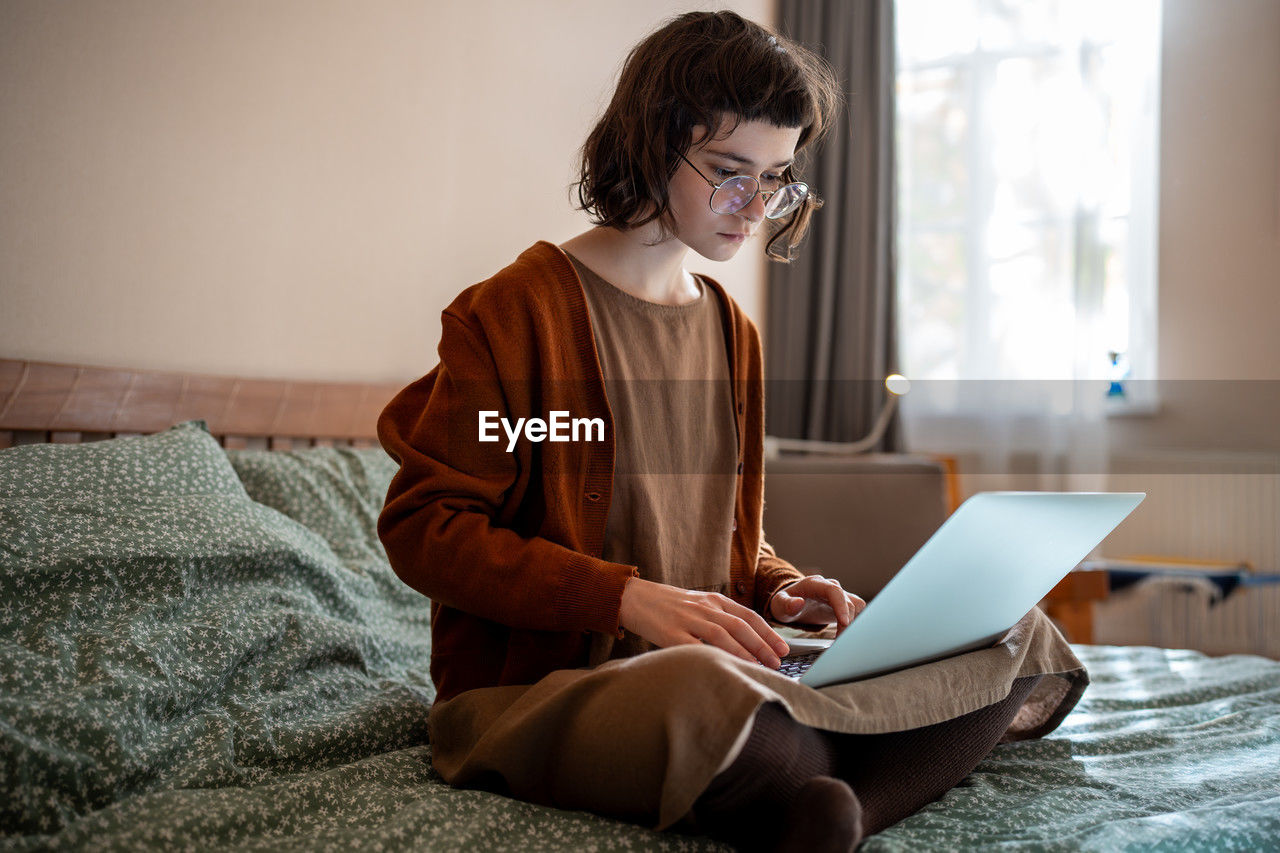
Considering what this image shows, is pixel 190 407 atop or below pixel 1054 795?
atop

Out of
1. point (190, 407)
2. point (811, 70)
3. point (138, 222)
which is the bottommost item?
point (190, 407)

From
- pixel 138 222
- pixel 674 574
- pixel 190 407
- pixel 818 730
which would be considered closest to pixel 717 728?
pixel 818 730

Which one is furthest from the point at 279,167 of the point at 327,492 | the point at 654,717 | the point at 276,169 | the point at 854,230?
the point at 854,230

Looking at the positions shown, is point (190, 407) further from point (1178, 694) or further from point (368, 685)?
point (1178, 694)

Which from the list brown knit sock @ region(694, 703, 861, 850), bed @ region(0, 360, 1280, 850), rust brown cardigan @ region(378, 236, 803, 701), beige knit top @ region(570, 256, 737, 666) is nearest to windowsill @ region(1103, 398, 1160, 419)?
bed @ region(0, 360, 1280, 850)

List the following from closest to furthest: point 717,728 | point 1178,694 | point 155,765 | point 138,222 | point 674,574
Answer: point 717,728 → point 155,765 → point 674,574 → point 1178,694 → point 138,222

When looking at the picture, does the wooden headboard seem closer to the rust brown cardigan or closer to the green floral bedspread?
the green floral bedspread

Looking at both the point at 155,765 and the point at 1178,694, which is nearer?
the point at 155,765

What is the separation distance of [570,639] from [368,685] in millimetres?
322

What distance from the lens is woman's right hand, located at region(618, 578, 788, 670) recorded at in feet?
2.95

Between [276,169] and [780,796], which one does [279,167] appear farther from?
[780,796]

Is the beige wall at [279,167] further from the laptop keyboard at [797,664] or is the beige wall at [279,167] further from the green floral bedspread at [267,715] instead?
the laptop keyboard at [797,664]

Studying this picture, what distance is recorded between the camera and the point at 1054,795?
99 cm

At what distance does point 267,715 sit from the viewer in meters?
1.07
